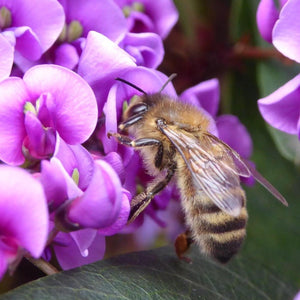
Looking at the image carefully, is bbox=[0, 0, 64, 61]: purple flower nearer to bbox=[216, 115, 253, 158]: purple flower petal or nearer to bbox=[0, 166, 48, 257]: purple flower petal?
bbox=[0, 166, 48, 257]: purple flower petal

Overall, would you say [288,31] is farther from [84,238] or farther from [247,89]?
[247,89]

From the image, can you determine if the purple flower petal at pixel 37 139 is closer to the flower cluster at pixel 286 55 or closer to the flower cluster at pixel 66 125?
the flower cluster at pixel 66 125

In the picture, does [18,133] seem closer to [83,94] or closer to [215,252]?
[83,94]

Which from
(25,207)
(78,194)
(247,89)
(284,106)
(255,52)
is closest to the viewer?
(25,207)

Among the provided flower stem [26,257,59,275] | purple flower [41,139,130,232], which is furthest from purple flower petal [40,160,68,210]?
flower stem [26,257,59,275]

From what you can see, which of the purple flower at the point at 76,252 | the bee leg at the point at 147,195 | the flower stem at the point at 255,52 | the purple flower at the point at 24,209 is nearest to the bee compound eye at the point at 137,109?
the bee leg at the point at 147,195

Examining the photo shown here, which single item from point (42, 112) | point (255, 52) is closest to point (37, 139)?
point (42, 112)

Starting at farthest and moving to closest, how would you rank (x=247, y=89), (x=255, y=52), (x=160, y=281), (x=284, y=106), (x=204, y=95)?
(x=247, y=89) < (x=255, y=52) < (x=204, y=95) < (x=284, y=106) < (x=160, y=281)

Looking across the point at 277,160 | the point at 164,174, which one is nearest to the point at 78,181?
the point at 164,174
